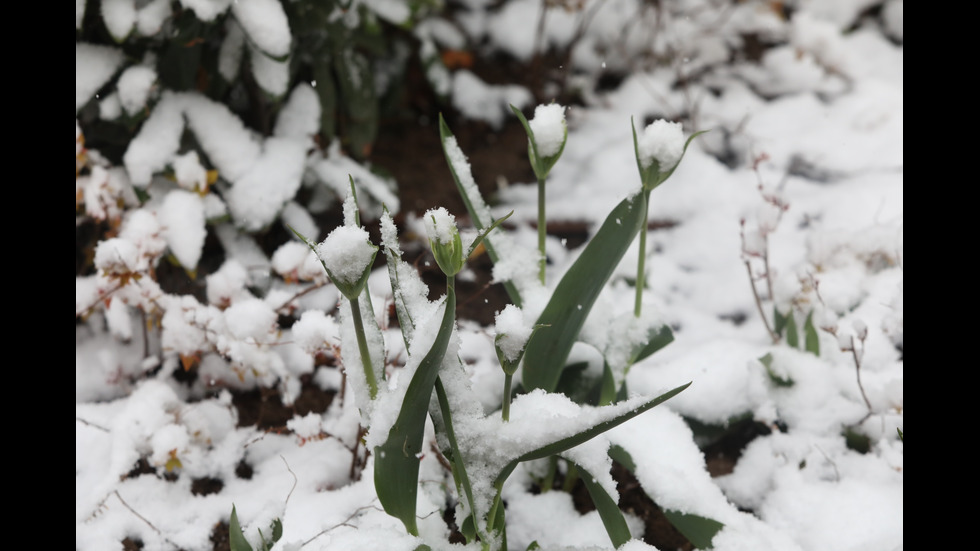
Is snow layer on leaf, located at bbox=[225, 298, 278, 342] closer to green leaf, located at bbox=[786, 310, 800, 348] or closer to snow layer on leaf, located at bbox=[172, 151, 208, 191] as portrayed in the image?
snow layer on leaf, located at bbox=[172, 151, 208, 191]

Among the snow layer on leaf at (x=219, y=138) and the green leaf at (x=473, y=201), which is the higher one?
the snow layer on leaf at (x=219, y=138)

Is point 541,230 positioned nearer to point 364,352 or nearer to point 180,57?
point 364,352

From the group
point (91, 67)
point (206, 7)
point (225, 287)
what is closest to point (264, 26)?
point (206, 7)

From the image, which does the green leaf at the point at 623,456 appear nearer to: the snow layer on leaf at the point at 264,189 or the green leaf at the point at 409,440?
the green leaf at the point at 409,440

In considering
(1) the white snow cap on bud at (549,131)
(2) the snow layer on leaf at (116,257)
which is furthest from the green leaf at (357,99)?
(1) the white snow cap on bud at (549,131)

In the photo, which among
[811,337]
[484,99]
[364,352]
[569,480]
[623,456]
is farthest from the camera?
[484,99]

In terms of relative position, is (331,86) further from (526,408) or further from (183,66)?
(526,408)
